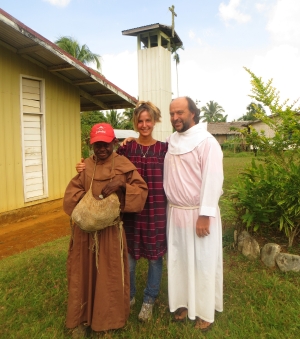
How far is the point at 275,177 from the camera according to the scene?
3.82 m

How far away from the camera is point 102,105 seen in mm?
8039

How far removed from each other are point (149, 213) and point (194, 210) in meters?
0.37

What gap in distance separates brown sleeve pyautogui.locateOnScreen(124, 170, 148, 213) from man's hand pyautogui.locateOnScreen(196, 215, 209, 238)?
46cm

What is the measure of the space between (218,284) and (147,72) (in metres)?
10.3

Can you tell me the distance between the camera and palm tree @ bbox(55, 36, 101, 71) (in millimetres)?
22500

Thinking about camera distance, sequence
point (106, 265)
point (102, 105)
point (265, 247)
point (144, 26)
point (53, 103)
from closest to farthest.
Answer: point (106, 265)
point (265, 247)
point (53, 103)
point (102, 105)
point (144, 26)

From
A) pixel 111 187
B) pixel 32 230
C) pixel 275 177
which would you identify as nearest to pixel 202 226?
pixel 111 187

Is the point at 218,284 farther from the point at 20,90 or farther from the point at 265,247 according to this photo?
the point at 20,90

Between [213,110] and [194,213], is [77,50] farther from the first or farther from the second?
[213,110]

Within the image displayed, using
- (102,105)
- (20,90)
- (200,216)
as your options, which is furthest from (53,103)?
(200,216)

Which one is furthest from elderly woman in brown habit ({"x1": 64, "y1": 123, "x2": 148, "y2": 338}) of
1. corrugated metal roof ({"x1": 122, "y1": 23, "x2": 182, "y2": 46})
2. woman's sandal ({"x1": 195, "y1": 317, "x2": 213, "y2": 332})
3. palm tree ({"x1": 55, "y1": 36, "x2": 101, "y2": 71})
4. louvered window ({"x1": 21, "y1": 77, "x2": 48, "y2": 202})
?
palm tree ({"x1": 55, "y1": 36, "x2": 101, "y2": 71})

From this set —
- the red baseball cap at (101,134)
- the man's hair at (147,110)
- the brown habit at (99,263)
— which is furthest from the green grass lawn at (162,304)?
the man's hair at (147,110)

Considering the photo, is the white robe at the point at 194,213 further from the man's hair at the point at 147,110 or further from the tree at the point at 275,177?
the tree at the point at 275,177

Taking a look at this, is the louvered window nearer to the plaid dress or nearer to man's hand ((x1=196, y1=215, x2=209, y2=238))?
the plaid dress
